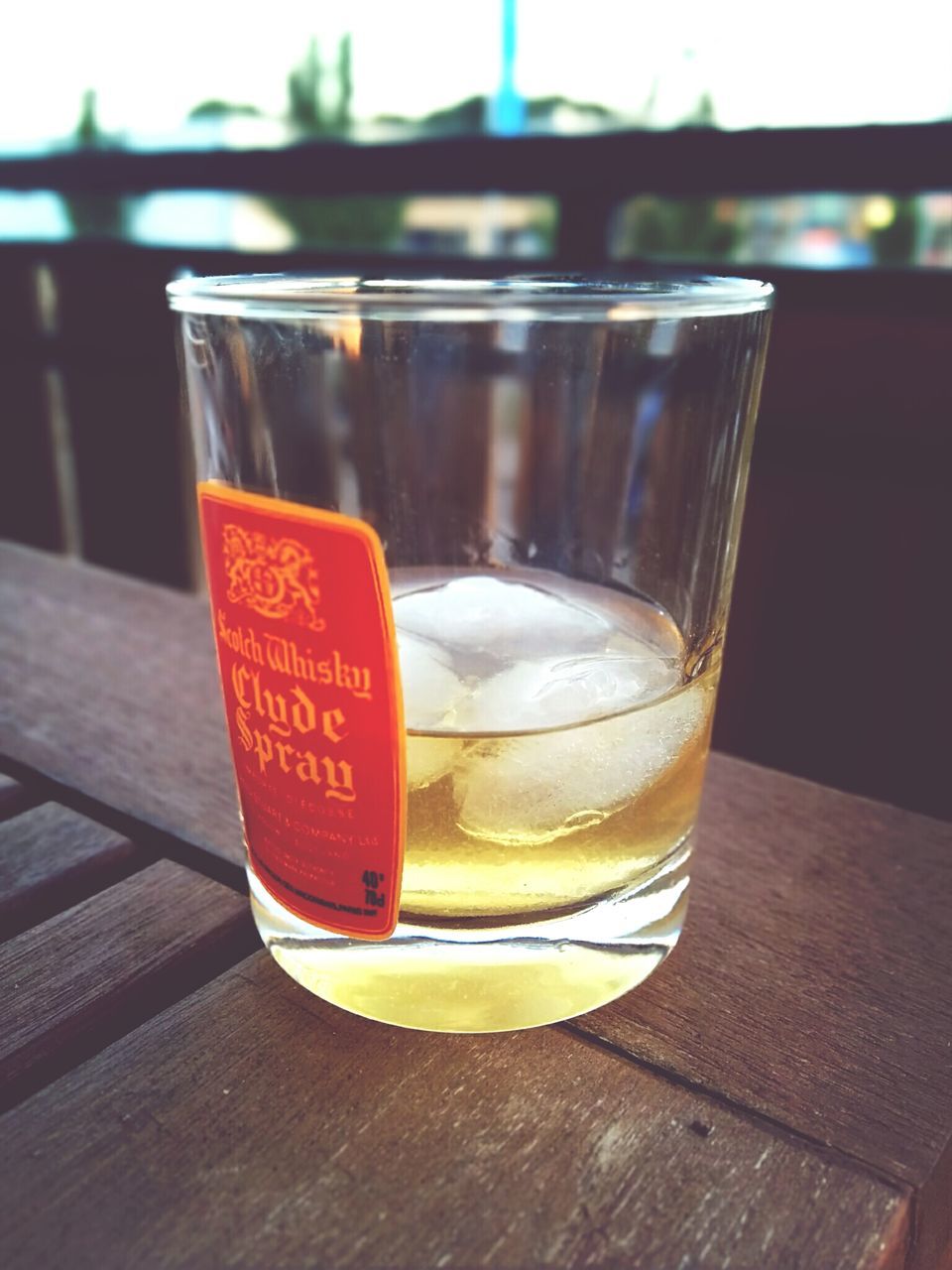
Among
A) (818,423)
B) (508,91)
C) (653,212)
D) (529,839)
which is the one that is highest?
(508,91)

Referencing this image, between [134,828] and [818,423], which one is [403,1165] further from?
[818,423]

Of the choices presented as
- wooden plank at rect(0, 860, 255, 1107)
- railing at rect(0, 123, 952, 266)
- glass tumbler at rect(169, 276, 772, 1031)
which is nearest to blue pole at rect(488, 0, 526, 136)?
railing at rect(0, 123, 952, 266)

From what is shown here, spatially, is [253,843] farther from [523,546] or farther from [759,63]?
[759,63]

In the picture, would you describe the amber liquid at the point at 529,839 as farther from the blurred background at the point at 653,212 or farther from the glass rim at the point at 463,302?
the blurred background at the point at 653,212

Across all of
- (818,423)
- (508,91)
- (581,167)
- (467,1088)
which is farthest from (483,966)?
(508,91)

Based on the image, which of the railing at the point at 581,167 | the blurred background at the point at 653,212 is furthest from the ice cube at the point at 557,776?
the railing at the point at 581,167

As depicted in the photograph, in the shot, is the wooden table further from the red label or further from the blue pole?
the blue pole
